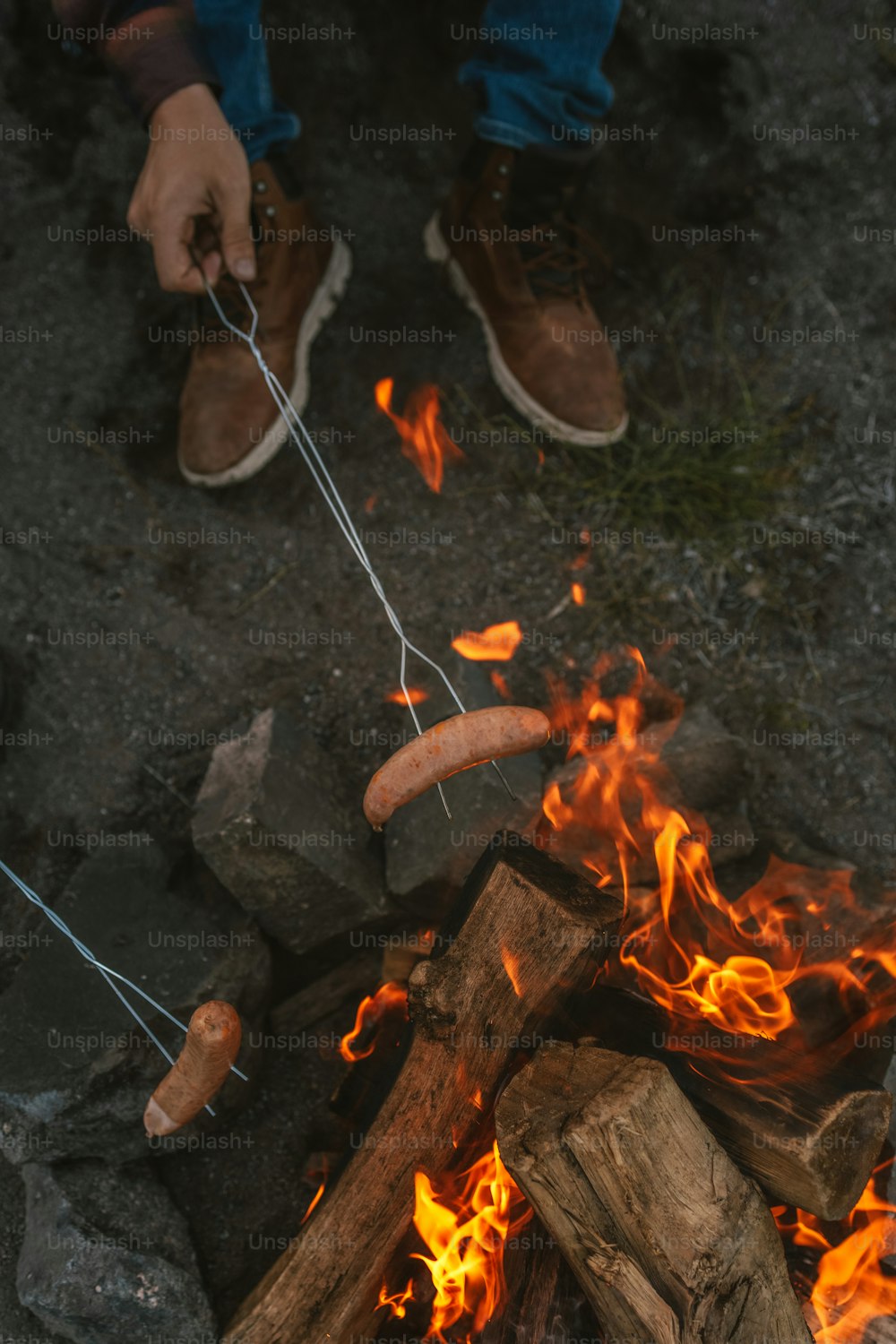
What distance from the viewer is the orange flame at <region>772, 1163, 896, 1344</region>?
1959 mm

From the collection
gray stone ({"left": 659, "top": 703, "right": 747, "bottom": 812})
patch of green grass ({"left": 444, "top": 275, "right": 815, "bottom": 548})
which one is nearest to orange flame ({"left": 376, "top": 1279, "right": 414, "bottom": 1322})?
gray stone ({"left": 659, "top": 703, "right": 747, "bottom": 812})

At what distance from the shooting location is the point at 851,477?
3270 millimetres

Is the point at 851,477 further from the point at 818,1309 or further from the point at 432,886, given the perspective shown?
the point at 818,1309

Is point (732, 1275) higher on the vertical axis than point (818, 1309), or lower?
higher

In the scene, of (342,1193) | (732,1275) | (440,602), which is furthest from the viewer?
(440,602)

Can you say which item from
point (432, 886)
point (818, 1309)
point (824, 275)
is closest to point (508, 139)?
point (824, 275)

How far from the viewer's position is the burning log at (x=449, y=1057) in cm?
194

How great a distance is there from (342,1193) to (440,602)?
1828mm

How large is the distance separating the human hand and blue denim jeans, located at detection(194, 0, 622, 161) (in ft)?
1.67

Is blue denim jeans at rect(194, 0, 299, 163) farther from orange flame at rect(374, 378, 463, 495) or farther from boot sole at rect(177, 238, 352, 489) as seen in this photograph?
orange flame at rect(374, 378, 463, 495)

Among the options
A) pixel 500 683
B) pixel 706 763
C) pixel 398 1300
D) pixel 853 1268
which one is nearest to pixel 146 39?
pixel 500 683

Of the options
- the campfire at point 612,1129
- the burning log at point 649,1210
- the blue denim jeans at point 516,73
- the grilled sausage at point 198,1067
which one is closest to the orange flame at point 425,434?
the blue denim jeans at point 516,73

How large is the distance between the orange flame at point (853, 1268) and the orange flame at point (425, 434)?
98.2 inches

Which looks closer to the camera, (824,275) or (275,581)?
(275,581)
